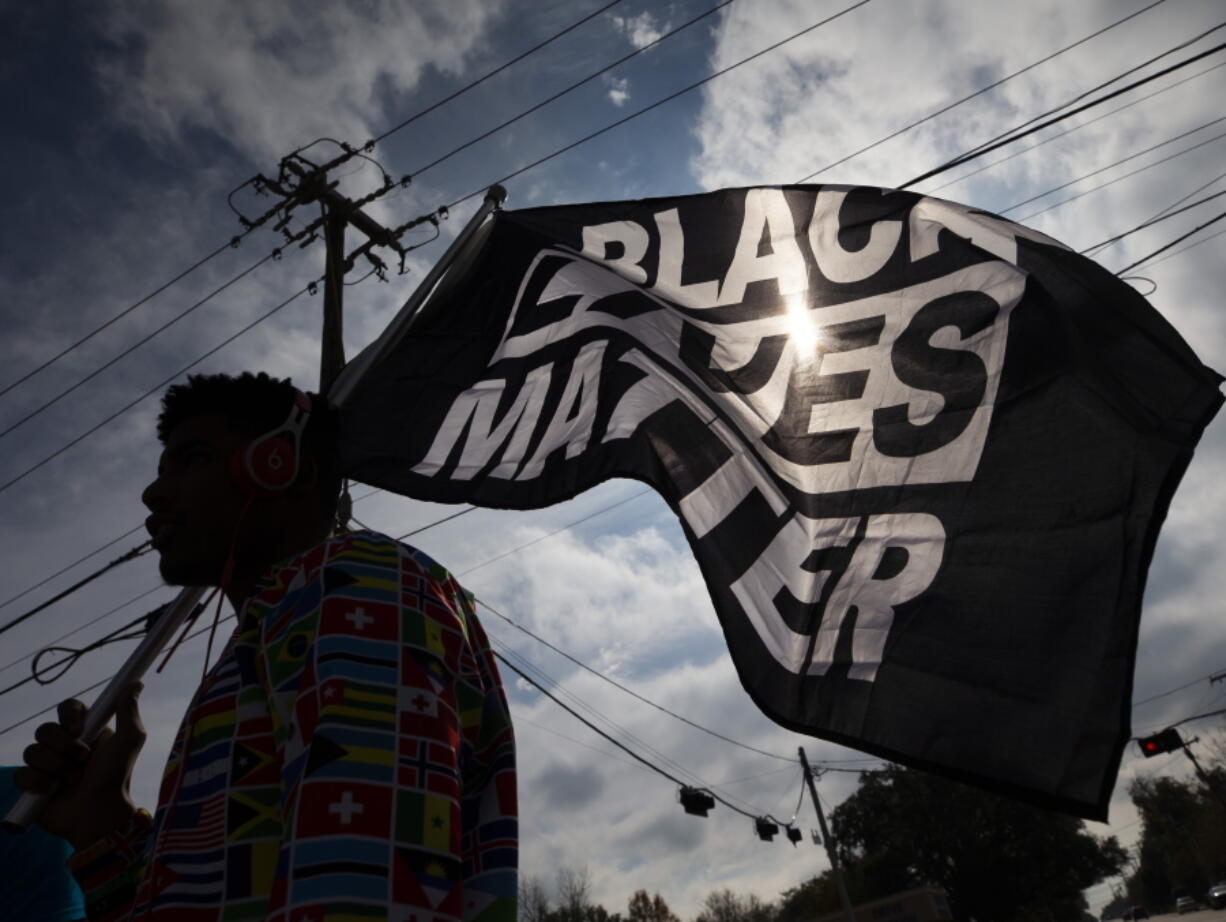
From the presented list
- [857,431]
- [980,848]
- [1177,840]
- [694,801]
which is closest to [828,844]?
[694,801]

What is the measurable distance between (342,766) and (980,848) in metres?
48.5

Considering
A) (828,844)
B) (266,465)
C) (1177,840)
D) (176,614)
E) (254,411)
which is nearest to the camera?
(266,465)

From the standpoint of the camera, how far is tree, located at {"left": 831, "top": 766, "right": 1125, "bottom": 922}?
40656 millimetres

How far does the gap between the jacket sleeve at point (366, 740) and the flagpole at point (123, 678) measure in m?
0.88

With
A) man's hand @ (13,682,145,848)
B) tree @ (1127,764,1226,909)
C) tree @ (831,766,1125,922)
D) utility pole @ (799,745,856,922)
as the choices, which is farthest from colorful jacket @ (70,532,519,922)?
tree @ (1127,764,1226,909)

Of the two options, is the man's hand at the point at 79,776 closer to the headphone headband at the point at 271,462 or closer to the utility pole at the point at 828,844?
the headphone headband at the point at 271,462

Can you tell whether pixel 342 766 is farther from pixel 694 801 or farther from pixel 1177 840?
pixel 1177 840

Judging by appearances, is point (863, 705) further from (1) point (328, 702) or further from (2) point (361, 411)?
(2) point (361, 411)

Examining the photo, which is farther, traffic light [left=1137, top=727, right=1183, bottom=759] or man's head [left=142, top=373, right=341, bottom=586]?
traffic light [left=1137, top=727, right=1183, bottom=759]

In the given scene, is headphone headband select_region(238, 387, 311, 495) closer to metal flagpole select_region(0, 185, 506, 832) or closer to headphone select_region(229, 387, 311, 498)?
headphone select_region(229, 387, 311, 498)

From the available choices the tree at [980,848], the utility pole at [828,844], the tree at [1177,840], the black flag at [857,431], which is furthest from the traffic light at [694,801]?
the tree at [1177,840]

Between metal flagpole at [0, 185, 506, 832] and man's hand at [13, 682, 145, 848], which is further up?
metal flagpole at [0, 185, 506, 832]

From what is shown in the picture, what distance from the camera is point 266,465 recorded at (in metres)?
1.78

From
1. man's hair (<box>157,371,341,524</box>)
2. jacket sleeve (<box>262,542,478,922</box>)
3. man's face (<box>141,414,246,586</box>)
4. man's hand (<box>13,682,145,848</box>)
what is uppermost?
man's hair (<box>157,371,341,524</box>)
